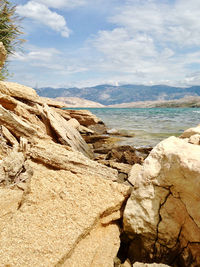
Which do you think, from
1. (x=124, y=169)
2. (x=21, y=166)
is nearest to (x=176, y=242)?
(x=21, y=166)

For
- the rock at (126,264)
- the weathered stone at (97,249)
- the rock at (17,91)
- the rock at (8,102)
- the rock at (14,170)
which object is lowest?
the rock at (126,264)

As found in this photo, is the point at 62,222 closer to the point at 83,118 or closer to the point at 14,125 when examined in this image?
the point at 14,125

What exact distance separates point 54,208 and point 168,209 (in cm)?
187

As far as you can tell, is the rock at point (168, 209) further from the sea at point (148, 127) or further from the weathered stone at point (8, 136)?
the sea at point (148, 127)

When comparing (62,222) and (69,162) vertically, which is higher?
(69,162)

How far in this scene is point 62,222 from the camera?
10.8ft

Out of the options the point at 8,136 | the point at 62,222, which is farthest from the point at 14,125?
the point at 62,222

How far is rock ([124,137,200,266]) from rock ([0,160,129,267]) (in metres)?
0.43

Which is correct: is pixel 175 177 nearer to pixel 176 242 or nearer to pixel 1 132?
pixel 176 242

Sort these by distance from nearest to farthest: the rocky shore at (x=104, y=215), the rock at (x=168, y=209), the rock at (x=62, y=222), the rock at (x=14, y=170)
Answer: the rock at (x=62, y=222) → the rocky shore at (x=104, y=215) → the rock at (x=168, y=209) → the rock at (x=14, y=170)

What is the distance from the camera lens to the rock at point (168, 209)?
10.4ft

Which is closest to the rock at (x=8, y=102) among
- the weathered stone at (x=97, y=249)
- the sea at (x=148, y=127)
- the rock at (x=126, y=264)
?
the weathered stone at (x=97, y=249)

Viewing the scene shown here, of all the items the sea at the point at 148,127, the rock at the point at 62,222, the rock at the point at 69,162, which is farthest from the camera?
the sea at the point at 148,127

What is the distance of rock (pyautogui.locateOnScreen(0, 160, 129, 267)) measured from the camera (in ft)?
9.21
